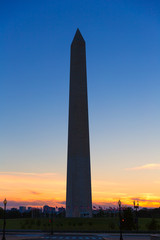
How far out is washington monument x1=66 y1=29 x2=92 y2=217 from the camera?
64062mm

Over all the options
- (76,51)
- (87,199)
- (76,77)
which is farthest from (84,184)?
(76,51)

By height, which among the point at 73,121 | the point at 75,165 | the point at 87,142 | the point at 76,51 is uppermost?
the point at 76,51

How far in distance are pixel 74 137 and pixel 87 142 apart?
3225mm

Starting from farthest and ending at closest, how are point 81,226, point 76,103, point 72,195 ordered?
point 76,103
point 72,195
point 81,226

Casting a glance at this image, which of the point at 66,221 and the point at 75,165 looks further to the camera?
the point at 75,165

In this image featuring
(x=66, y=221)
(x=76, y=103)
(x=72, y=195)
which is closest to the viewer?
(x=66, y=221)

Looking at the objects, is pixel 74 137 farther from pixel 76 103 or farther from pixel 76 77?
pixel 76 77

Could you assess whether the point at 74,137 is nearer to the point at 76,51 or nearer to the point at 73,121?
the point at 73,121

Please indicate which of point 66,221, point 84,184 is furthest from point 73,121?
point 66,221

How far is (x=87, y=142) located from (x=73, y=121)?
5777mm

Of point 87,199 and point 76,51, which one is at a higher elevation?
point 76,51

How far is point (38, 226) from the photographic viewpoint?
54781 mm

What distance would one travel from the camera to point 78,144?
218 feet

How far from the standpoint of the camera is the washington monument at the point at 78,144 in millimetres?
64062
